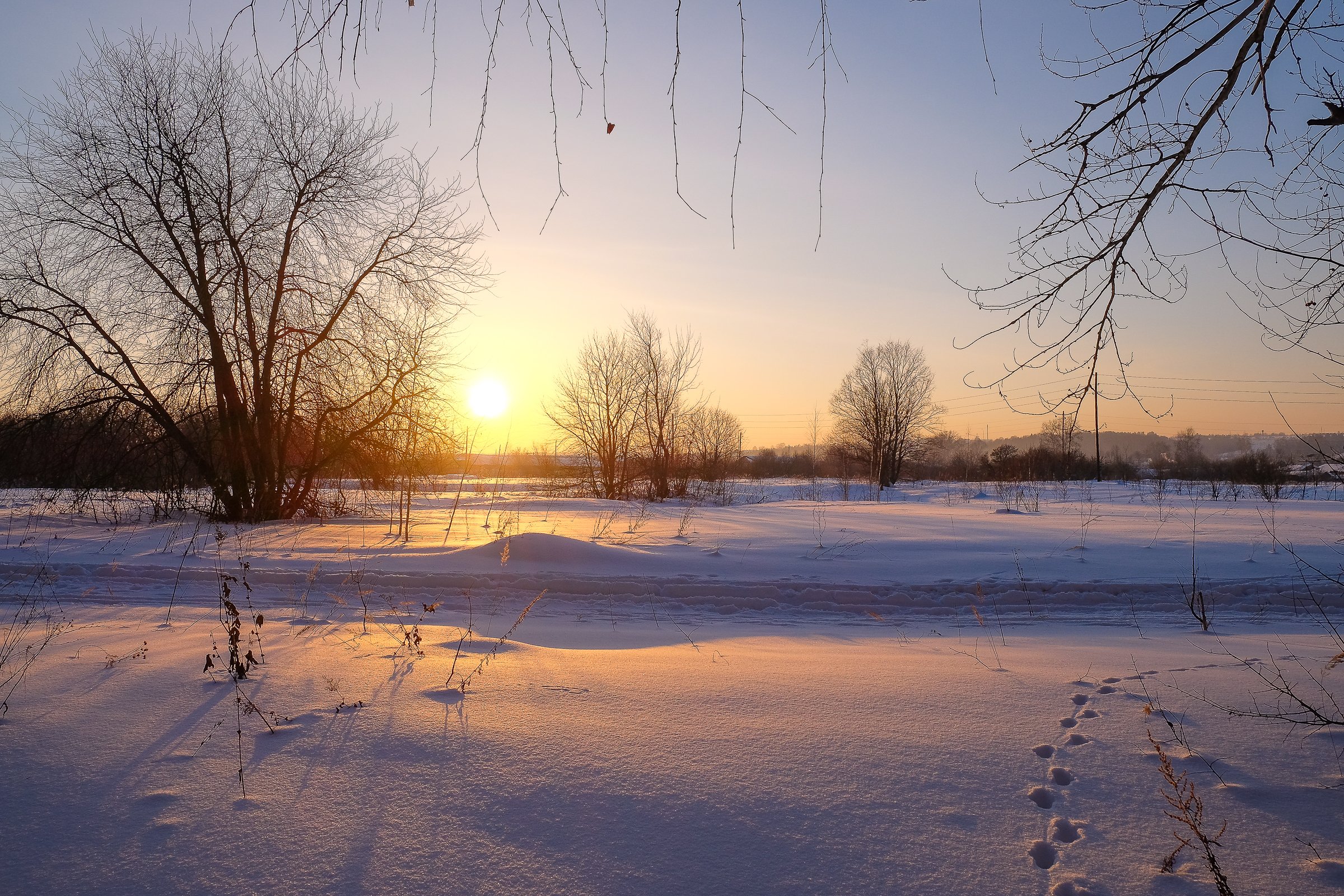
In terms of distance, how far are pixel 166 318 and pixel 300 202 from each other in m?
3.00

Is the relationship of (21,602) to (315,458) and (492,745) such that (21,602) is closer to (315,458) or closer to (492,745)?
(492,745)

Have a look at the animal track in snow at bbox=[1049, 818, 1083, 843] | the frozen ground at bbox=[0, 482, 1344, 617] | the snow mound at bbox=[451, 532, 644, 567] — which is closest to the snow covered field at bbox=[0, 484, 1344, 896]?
the animal track in snow at bbox=[1049, 818, 1083, 843]

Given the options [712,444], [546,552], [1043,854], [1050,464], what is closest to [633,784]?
[1043,854]

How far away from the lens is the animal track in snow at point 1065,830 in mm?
2020

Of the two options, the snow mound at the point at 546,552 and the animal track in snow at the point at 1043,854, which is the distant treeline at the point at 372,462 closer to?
the animal track in snow at the point at 1043,854

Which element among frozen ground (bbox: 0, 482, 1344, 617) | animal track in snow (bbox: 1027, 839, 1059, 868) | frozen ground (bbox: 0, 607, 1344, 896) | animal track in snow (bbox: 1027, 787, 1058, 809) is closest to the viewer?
frozen ground (bbox: 0, 607, 1344, 896)

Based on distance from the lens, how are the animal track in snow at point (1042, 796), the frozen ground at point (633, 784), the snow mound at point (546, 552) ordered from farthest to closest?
1. the snow mound at point (546, 552)
2. the animal track in snow at point (1042, 796)
3. the frozen ground at point (633, 784)

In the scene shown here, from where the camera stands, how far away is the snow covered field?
1.82 meters

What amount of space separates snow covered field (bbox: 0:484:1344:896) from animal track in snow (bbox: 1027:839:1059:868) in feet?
0.06

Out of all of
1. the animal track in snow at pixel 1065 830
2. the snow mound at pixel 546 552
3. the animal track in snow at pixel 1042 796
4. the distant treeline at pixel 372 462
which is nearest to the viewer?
the animal track in snow at pixel 1065 830

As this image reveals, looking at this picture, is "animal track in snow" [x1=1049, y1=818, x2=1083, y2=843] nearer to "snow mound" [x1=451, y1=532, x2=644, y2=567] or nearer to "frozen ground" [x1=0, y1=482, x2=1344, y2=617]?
"frozen ground" [x1=0, y1=482, x2=1344, y2=617]

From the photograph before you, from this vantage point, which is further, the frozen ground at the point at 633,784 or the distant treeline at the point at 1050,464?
the distant treeline at the point at 1050,464

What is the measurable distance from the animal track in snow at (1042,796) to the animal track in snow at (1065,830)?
7 centimetres

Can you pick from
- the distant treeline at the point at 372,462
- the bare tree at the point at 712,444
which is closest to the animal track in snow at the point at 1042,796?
the distant treeline at the point at 372,462
